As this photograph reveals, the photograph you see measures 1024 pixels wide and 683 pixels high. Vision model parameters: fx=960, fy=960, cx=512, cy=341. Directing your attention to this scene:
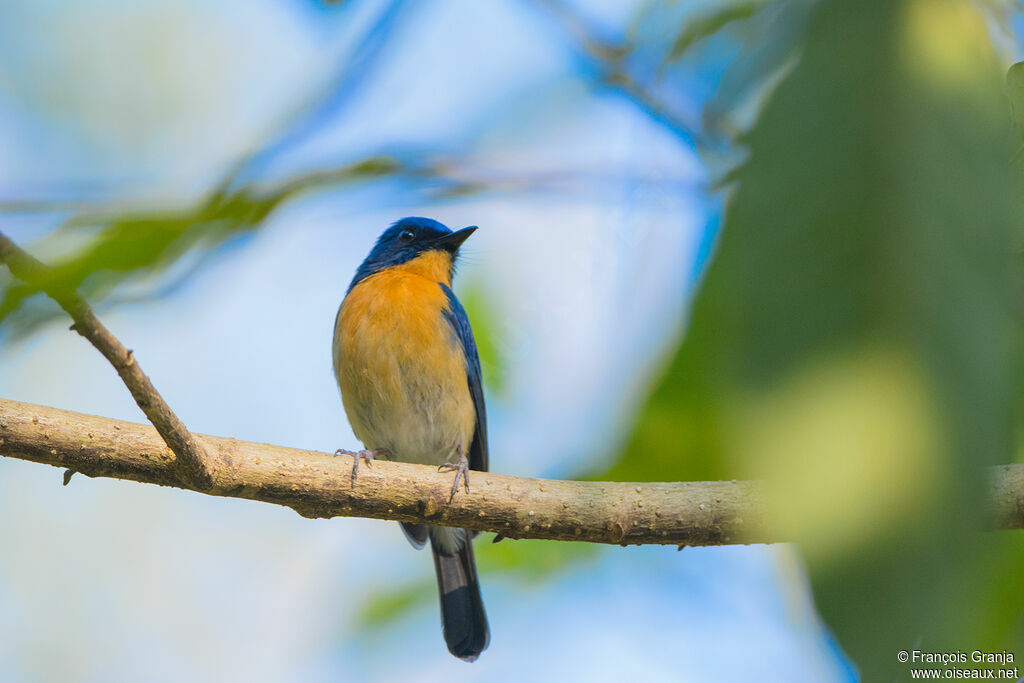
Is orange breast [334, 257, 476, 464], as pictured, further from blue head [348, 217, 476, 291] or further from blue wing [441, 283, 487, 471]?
blue head [348, 217, 476, 291]

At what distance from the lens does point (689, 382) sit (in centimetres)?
131

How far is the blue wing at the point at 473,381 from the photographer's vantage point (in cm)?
660

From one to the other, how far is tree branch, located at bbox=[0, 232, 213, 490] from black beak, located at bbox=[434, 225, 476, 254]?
413 centimetres

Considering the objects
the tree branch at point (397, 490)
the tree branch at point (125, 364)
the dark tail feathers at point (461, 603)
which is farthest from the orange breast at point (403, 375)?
the tree branch at point (125, 364)

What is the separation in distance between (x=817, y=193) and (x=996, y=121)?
20cm

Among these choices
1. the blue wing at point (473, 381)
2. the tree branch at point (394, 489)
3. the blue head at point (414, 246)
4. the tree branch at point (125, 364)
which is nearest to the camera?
the tree branch at point (125, 364)

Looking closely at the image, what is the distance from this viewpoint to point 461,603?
637 centimetres

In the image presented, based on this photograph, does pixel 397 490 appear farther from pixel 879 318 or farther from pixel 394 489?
pixel 879 318

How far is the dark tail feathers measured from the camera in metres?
6.32

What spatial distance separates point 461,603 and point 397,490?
8.13ft

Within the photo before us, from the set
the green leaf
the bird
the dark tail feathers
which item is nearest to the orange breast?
the bird

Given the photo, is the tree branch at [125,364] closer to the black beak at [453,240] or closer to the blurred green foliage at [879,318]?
the blurred green foliage at [879,318]

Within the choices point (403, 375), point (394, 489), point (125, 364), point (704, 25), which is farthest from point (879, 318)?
point (403, 375)

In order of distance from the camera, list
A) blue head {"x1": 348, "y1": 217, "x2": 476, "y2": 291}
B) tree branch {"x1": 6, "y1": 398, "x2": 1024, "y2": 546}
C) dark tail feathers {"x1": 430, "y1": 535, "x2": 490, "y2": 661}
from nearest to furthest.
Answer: tree branch {"x1": 6, "y1": 398, "x2": 1024, "y2": 546}, dark tail feathers {"x1": 430, "y1": 535, "x2": 490, "y2": 661}, blue head {"x1": 348, "y1": 217, "x2": 476, "y2": 291}
